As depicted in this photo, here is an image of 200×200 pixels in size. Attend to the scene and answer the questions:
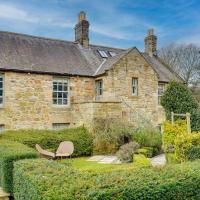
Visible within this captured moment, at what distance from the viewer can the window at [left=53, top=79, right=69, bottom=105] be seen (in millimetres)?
18672

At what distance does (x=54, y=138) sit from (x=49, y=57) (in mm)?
7066

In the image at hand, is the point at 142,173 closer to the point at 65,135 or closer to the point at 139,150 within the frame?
the point at 139,150

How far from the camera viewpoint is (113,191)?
4.55 m

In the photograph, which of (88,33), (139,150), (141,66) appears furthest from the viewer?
(88,33)

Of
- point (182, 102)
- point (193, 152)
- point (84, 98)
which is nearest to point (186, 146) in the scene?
point (193, 152)

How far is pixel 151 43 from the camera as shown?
88.6ft

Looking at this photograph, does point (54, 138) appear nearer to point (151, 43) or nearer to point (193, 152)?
point (193, 152)

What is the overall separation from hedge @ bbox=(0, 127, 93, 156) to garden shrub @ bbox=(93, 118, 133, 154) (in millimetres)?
543

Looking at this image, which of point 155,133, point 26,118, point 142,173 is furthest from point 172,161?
point 26,118

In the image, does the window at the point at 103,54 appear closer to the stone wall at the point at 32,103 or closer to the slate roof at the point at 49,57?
the slate roof at the point at 49,57

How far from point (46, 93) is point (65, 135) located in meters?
3.80

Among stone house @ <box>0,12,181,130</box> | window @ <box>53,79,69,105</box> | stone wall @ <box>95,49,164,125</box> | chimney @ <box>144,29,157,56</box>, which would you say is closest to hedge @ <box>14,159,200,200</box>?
stone house @ <box>0,12,181,130</box>

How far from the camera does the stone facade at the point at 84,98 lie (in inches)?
663

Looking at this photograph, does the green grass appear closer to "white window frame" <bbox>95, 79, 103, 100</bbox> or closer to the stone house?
the stone house
